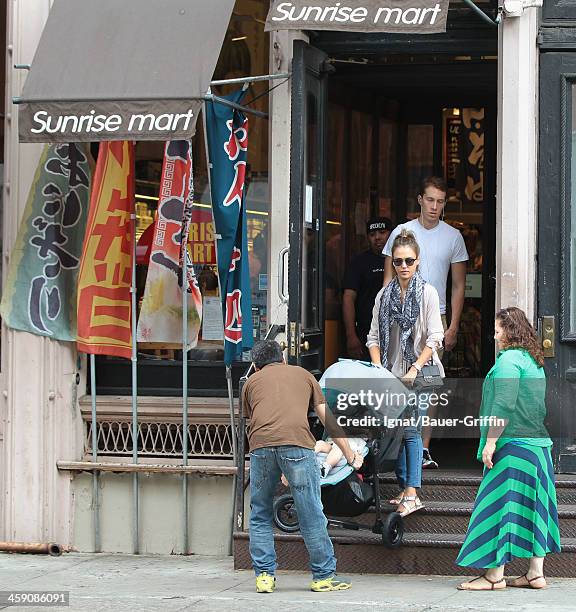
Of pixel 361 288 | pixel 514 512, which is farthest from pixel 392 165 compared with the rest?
pixel 514 512

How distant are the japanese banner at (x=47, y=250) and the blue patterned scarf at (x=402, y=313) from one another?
258cm

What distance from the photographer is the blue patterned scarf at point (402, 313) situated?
873 centimetres

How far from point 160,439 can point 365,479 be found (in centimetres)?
223

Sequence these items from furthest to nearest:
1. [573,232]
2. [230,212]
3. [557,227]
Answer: [230,212]
[573,232]
[557,227]

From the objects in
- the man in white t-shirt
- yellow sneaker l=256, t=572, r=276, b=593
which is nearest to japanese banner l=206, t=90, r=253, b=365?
the man in white t-shirt

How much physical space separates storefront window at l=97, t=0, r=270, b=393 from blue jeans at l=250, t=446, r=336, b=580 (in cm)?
208

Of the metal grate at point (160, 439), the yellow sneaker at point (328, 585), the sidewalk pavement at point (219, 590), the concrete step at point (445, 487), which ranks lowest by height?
the sidewalk pavement at point (219, 590)

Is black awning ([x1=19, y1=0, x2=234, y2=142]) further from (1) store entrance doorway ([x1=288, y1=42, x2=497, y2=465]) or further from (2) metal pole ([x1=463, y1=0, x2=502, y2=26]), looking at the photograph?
(2) metal pole ([x1=463, y1=0, x2=502, y2=26])

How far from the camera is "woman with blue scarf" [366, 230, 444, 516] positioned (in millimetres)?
8570

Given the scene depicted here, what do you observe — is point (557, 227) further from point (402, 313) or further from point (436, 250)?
point (402, 313)

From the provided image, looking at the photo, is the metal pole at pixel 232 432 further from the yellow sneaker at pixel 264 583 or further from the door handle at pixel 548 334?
the door handle at pixel 548 334

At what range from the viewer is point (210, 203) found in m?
9.90

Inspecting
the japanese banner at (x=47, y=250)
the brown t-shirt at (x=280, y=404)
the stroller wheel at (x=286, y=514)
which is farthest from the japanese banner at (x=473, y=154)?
the brown t-shirt at (x=280, y=404)

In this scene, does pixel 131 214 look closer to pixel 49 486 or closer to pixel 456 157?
pixel 49 486
